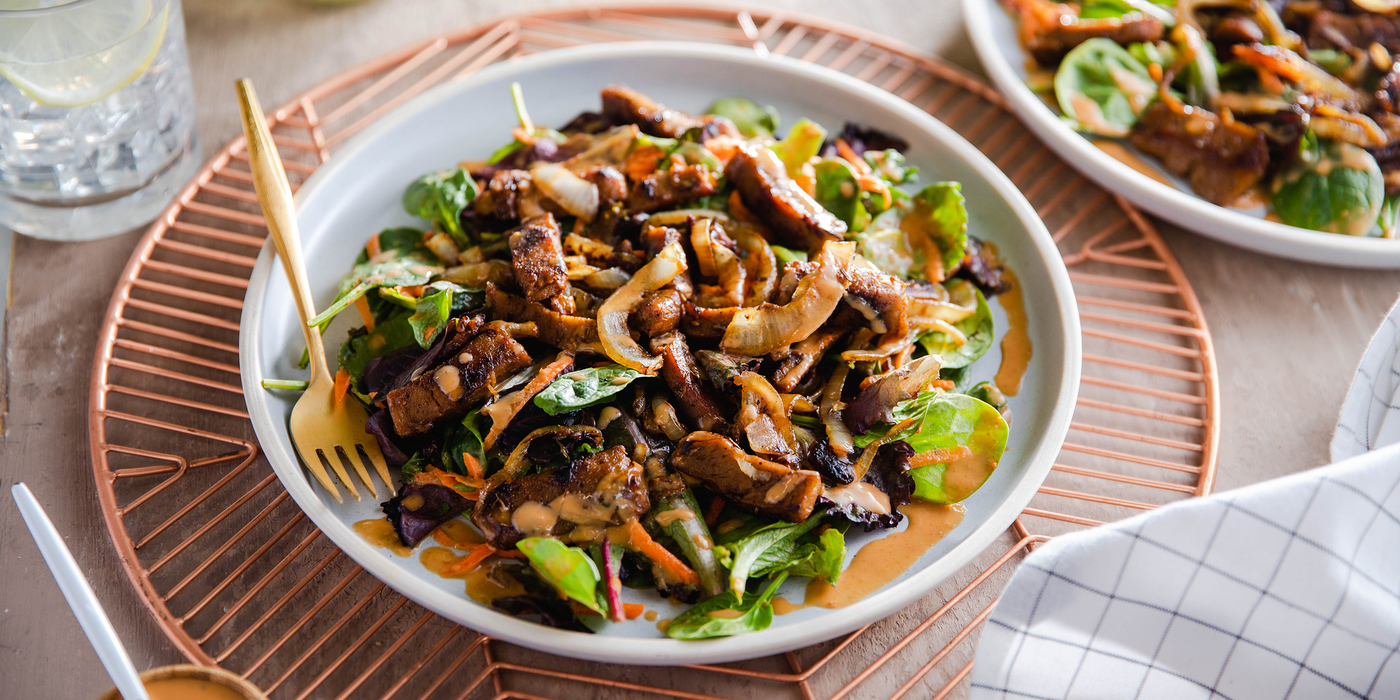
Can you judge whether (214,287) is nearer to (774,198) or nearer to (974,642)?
(774,198)

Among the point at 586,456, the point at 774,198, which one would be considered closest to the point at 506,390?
the point at 586,456

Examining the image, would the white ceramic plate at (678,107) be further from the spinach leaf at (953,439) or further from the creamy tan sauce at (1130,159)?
the creamy tan sauce at (1130,159)

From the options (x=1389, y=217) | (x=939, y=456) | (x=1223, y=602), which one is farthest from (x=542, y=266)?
(x=1389, y=217)

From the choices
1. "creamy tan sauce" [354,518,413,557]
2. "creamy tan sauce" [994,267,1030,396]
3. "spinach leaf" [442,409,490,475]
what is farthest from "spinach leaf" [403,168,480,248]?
"creamy tan sauce" [994,267,1030,396]

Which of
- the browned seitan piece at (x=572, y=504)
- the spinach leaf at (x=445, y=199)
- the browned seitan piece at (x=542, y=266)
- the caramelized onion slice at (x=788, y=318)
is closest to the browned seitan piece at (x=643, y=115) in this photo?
the spinach leaf at (x=445, y=199)

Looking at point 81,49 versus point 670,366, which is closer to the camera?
point 670,366

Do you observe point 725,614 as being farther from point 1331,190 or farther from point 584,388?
point 1331,190
